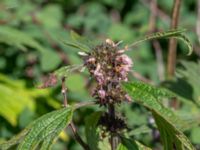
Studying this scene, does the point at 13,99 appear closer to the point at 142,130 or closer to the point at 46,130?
the point at 142,130

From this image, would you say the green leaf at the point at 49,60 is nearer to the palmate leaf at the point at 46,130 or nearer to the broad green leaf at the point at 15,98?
the broad green leaf at the point at 15,98

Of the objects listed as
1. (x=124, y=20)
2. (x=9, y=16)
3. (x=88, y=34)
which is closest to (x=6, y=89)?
(x=9, y=16)

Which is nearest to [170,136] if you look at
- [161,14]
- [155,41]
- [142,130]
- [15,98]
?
[142,130]

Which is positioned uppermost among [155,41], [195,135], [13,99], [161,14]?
[161,14]

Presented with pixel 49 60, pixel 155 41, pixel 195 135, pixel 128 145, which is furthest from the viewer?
pixel 155 41

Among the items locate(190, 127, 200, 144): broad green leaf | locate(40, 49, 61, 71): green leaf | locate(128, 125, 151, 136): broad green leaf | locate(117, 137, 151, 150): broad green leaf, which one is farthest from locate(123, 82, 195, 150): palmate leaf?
locate(40, 49, 61, 71): green leaf

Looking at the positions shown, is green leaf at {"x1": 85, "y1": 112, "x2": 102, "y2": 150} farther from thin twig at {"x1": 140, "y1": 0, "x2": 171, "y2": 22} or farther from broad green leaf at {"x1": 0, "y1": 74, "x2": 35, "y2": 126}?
thin twig at {"x1": 140, "y1": 0, "x2": 171, "y2": 22}

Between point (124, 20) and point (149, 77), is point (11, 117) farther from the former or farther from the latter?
point (124, 20)

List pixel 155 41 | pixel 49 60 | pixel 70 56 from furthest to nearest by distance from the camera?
pixel 155 41
pixel 70 56
pixel 49 60

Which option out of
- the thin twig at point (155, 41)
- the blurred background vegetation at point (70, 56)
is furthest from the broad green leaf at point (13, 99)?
the thin twig at point (155, 41)
